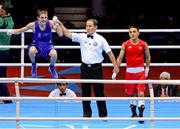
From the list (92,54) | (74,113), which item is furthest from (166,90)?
(92,54)

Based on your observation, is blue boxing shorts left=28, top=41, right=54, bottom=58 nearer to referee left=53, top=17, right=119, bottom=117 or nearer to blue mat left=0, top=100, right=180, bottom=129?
referee left=53, top=17, right=119, bottom=117

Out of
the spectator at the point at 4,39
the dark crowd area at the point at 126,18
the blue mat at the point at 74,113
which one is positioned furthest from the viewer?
the dark crowd area at the point at 126,18

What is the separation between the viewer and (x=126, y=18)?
1584cm

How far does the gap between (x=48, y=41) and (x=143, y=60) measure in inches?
61.3

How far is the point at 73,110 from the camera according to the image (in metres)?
9.02

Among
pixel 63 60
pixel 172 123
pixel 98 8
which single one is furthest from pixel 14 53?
pixel 172 123

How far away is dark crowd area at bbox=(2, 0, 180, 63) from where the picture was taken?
1455 cm

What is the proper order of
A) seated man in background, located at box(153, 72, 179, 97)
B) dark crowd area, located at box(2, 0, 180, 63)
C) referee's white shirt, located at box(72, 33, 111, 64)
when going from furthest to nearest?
dark crowd area, located at box(2, 0, 180, 63), seated man in background, located at box(153, 72, 179, 97), referee's white shirt, located at box(72, 33, 111, 64)

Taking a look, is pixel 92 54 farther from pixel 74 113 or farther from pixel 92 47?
pixel 74 113

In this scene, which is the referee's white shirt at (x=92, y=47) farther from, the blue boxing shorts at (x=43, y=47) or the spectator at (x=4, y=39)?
the spectator at (x=4, y=39)

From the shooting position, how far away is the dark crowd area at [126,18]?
14547 mm

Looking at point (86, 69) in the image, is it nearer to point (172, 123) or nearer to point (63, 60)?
point (172, 123)

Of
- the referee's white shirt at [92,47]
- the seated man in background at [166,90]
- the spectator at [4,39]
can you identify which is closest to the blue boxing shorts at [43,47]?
the referee's white shirt at [92,47]

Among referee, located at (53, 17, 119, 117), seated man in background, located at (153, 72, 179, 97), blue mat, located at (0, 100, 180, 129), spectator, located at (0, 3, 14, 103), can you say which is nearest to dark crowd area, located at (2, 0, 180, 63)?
spectator, located at (0, 3, 14, 103)
